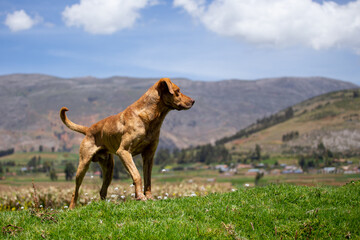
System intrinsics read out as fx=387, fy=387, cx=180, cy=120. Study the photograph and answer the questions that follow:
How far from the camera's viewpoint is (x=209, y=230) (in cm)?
627

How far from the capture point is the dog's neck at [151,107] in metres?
8.85

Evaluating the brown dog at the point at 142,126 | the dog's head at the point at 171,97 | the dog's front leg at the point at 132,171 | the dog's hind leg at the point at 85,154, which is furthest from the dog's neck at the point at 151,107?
the dog's hind leg at the point at 85,154

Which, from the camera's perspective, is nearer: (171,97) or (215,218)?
(215,218)

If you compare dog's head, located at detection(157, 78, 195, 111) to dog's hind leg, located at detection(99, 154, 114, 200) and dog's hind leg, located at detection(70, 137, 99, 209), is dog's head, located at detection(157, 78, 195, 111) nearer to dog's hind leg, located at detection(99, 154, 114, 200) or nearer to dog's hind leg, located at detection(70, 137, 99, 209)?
dog's hind leg, located at detection(70, 137, 99, 209)

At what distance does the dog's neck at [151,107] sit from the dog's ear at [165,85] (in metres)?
0.16

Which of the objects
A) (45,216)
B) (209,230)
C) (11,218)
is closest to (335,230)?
(209,230)

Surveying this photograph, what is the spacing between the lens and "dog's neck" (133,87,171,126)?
8852 mm

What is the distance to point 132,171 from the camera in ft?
28.2

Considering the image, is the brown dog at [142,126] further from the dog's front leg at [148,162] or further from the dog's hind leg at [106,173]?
the dog's hind leg at [106,173]

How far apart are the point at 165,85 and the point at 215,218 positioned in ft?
11.1

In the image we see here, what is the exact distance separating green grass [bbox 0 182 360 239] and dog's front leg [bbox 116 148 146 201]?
0.50m

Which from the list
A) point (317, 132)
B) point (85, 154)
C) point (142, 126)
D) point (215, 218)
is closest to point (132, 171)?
point (142, 126)

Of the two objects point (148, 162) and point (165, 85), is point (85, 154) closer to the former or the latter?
point (148, 162)

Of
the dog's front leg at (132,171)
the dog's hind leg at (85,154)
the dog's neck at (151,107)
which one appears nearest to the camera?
the dog's front leg at (132,171)
